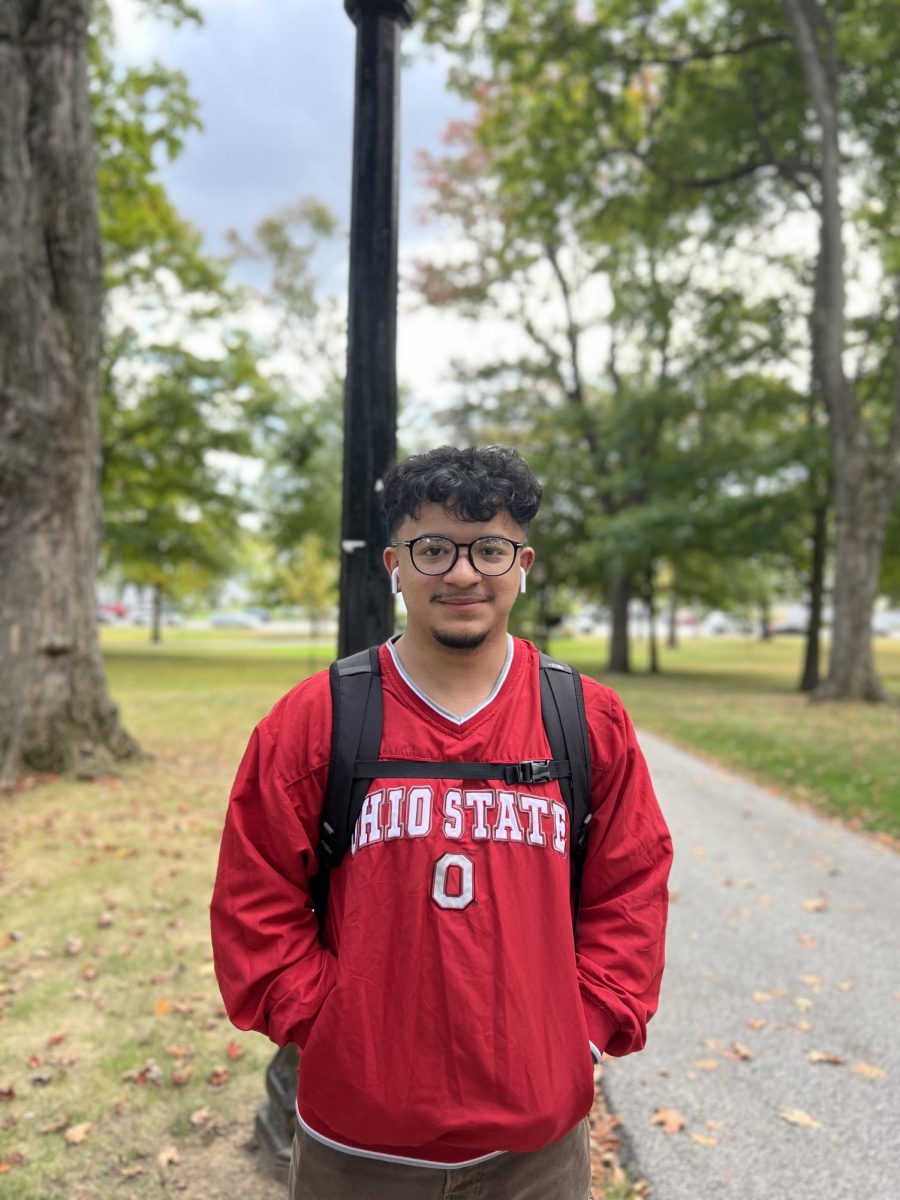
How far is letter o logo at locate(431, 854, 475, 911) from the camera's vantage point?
1.59 metres

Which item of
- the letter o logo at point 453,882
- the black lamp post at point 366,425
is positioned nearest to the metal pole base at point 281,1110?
the black lamp post at point 366,425

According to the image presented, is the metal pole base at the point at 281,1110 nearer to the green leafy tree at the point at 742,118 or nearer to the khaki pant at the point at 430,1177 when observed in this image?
the khaki pant at the point at 430,1177

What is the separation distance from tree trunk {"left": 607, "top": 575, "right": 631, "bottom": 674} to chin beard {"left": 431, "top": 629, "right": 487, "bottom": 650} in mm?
25949

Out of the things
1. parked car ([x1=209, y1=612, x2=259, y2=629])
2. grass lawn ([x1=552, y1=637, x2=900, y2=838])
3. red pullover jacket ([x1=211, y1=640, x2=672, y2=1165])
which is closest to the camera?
red pullover jacket ([x1=211, y1=640, x2=672, y2=1165])

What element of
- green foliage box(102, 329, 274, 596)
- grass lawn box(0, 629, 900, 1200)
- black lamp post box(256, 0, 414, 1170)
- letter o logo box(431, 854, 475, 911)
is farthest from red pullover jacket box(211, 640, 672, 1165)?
green foliage box(102, 329, 274, 596)

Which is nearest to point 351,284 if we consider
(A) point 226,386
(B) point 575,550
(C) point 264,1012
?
(C) point 264,1012

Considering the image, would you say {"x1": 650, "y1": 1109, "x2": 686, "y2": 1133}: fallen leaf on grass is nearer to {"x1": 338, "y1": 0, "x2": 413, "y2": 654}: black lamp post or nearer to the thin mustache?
{"x1": 338, "y1": 0, "x2": 413, "y2": 654}: black lamp post

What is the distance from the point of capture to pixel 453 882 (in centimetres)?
160

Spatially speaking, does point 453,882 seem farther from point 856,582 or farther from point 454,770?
point 856,582

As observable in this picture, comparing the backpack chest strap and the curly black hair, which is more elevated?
the curly black hair

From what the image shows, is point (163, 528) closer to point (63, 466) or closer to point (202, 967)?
point (63, 466)

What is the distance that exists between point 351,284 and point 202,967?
353 cm

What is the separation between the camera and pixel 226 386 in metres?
25.5

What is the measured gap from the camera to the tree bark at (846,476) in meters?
15.5
